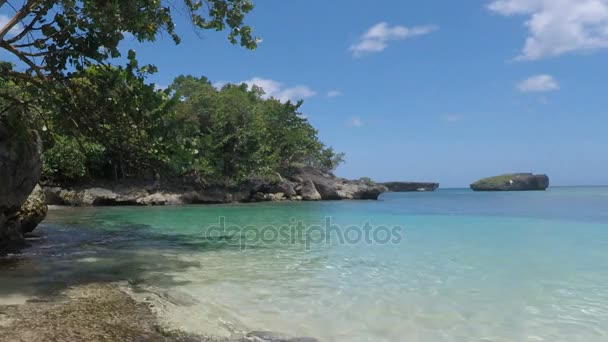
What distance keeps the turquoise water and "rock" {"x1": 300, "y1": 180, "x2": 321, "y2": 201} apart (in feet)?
93.0

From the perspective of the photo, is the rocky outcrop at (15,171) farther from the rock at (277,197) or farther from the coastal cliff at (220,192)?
the rock at (277,197)

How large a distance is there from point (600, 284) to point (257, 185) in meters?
31.7

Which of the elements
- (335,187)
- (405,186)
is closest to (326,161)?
(335,187)

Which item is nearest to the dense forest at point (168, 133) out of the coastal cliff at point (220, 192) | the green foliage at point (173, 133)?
the green foliage at point (173, 133)

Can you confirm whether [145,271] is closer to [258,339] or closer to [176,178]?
[258,339]

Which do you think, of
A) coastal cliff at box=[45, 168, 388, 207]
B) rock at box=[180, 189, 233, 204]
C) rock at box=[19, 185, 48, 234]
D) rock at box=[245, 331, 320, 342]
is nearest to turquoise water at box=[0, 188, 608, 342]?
rock at box=[245, 331, 320, 342]

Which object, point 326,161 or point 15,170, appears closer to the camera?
point 15,170

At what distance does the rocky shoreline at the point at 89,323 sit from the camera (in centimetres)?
402

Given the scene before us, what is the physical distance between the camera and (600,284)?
7.43m

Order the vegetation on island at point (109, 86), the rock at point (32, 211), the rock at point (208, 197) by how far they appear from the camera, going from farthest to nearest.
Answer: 1. the rock at point (208, 197)
2. the rock at point (32, 211)
3. the vegetation on island at point (109, 86)

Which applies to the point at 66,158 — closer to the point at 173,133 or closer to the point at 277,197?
the point at 277,197

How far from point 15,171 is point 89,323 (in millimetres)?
5402

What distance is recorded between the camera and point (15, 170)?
8320mm

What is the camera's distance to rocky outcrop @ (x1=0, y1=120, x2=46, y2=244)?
798cm
